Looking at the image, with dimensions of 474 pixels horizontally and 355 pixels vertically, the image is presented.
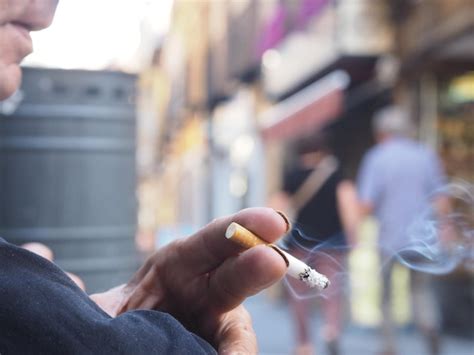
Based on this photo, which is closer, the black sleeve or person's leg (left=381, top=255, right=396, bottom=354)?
the black sleeve

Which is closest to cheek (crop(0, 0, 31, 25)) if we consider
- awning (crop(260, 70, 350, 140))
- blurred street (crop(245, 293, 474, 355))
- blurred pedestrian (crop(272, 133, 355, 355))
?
blurred pedestrian (crop(272, 133, 355, 355))

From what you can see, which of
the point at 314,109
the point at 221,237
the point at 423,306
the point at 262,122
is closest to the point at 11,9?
the point at 221,237

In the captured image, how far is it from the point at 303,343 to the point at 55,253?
3055mm

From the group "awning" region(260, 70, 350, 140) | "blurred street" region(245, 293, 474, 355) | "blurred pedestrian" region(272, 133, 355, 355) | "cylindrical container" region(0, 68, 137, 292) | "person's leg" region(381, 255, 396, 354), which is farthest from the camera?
"awning" region(260, 70, 350, 140)

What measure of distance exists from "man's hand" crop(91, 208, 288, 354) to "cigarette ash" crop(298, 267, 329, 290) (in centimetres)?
5

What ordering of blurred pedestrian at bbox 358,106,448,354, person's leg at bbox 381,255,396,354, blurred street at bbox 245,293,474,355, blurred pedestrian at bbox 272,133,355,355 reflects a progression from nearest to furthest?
blurred pedestrian at bbox 358,106,448,354 → person's leg at bbox 381,255,396,354 → blurred pedestrian at bbox 272,133,355,355 → blurred street at bbox 245,293,474,355

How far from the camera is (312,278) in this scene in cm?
123

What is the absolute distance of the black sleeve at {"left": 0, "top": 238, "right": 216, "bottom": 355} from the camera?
1112 millimetres

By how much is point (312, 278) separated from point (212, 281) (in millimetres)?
164

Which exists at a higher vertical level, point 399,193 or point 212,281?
point 212,281

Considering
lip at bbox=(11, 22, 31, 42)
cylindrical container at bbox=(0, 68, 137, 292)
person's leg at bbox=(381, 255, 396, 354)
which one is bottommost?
person's leg at bbox=(381, 255, 396, 354)

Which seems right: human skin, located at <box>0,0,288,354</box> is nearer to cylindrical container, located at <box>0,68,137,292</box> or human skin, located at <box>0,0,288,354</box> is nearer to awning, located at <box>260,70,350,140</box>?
cylindrical container, located at <box>0,68,137,292</box>

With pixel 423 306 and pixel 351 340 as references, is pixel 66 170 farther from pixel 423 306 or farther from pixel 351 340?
pixel 351 340

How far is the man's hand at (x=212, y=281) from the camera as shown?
1182 mm
